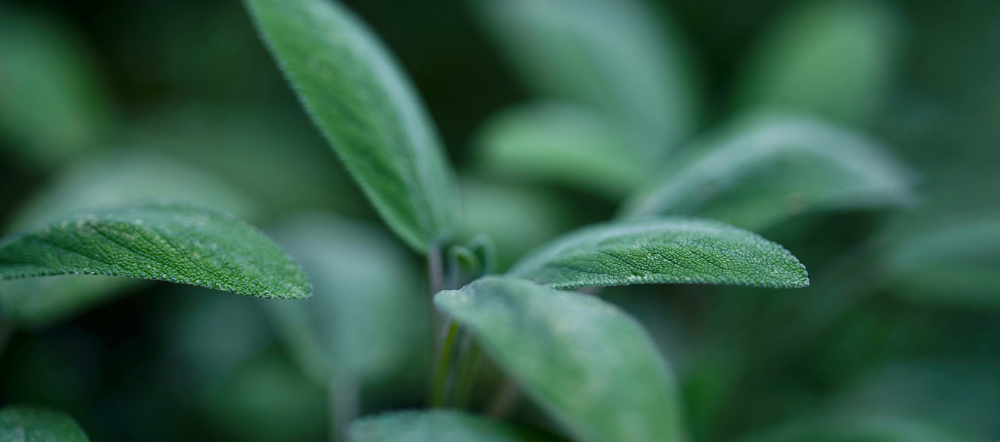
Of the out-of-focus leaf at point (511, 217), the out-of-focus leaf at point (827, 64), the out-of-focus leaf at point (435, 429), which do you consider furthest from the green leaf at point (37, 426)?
the out-of-focus leaf at point (827, 64)

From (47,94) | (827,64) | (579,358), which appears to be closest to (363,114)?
(579,358)

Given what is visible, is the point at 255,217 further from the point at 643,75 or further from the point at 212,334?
the point at 643,75

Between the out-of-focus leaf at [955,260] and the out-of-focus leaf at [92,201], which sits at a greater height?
the out-of-focus leaf at [955,260]

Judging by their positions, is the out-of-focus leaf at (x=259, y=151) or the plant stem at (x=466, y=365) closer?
the plant stem at (x=466, y=365)

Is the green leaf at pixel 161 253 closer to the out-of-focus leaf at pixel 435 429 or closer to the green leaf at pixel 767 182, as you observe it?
the out-of-focus leaf at pixel 435 429

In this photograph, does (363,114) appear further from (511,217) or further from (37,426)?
(511,217)
